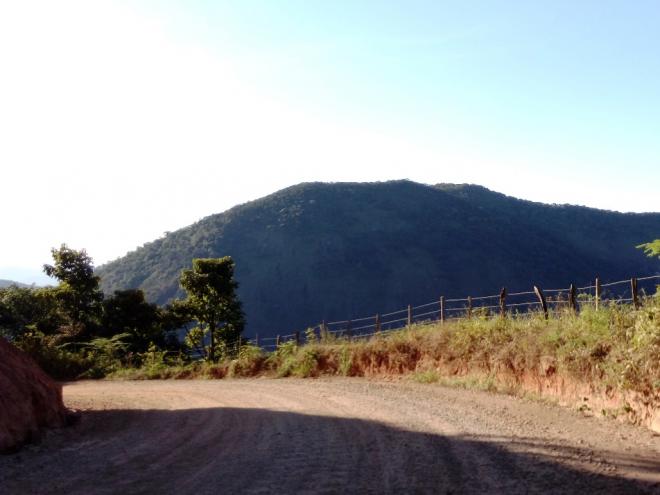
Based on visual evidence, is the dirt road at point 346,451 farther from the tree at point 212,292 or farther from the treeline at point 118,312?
the tree at point 212,292

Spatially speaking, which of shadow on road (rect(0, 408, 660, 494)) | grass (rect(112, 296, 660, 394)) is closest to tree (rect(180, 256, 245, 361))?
grass (rect(112, 296, 660, 394))

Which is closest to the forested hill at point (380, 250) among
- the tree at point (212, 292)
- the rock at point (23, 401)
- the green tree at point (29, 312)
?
the green tree at point (29, 312)

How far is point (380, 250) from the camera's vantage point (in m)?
124

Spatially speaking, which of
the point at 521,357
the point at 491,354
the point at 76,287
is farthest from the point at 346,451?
the point at 76,287

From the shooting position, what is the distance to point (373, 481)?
801 cm

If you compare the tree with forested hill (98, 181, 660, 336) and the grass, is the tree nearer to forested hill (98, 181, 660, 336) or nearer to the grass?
the grass

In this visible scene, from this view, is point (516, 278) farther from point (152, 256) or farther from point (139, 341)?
point (139, 341)

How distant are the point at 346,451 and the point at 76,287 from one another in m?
34.6

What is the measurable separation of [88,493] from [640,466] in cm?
669

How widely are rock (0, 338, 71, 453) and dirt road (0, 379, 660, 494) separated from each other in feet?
1.36

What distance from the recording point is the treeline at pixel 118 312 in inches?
1524

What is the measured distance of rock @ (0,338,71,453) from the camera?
10969 mm

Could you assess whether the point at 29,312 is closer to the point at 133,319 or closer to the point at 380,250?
the point at 133,319

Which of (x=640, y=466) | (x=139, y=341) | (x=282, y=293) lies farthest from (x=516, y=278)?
(x=640, y=466)
